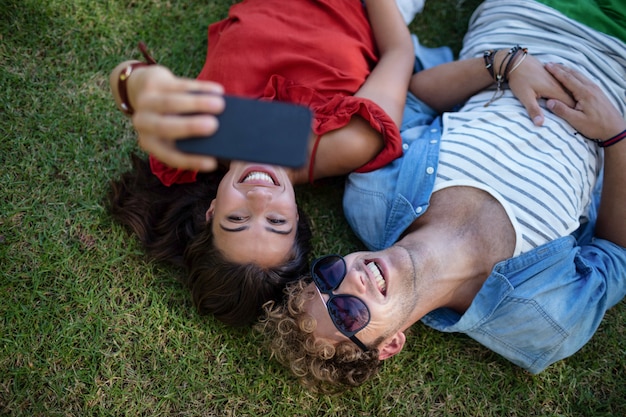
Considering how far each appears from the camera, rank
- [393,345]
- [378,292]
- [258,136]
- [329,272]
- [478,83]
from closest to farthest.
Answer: [258,136] → [378,292] → [329,272] → [393,345] → [478,83]

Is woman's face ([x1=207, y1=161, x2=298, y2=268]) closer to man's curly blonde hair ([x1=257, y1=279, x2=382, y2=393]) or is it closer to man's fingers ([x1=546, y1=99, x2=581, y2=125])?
man's curly blonde hair ([x1=257, y1=279, x2=382, y2=393])

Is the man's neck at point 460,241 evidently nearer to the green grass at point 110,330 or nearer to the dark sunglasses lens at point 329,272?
the dark sunglasses lens at point 329,272

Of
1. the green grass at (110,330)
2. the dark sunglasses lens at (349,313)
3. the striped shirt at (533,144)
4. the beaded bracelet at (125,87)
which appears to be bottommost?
the green grass at (110,330)

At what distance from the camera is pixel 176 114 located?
5.35 ft

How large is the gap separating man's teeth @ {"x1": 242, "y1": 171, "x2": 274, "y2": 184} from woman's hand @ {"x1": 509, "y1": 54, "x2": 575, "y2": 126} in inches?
66.5

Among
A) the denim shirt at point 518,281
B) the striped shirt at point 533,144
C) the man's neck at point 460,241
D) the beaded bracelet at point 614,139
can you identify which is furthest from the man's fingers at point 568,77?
the man's neck at point 460,241

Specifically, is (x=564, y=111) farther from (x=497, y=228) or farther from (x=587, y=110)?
(x=497, y=228)

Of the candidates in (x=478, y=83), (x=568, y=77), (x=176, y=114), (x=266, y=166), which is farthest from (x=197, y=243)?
(x=568, y=77)

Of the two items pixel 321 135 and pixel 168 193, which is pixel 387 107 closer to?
pixel 321 135

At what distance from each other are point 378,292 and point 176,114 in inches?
55.8

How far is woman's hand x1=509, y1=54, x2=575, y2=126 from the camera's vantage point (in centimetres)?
300

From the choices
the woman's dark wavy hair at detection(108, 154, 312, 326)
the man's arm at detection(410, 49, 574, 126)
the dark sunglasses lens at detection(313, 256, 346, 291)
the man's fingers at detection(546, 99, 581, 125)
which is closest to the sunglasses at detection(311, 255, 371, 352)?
the dark sunglasses lens at detection(313, 256, 346, 291)

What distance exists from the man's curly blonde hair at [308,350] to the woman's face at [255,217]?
0.27 metres

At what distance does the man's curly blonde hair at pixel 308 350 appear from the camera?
2.64 metres
